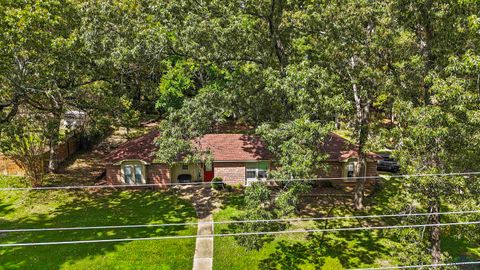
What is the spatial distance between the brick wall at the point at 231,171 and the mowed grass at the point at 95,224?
140 inches

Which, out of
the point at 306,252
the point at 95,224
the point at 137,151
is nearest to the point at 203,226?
the point at 306,252

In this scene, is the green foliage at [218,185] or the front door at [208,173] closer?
the green foliage at [218,185]

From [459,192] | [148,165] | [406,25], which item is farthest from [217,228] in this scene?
[406,25]

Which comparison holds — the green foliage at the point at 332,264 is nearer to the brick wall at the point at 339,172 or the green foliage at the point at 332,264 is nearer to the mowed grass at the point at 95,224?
the mowed grass at the point at 95,224

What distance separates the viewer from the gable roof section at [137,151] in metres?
24.6

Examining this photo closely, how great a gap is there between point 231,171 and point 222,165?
77cm

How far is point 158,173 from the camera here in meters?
24.8

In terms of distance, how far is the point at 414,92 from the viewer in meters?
15.0

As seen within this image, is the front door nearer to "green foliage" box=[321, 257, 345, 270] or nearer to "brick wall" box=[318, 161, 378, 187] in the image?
"brick wall" box=[318, 161, 378, 187]

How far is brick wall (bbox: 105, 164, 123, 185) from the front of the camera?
24.6 meters

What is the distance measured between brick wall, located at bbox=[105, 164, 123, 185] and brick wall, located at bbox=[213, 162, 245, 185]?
6753 millimetres

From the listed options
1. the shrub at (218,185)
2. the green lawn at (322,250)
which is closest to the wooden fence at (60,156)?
the shrub at (218,185)

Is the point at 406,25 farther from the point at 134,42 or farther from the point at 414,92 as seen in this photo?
the point at 134,42

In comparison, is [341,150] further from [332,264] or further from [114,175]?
[114,175]
